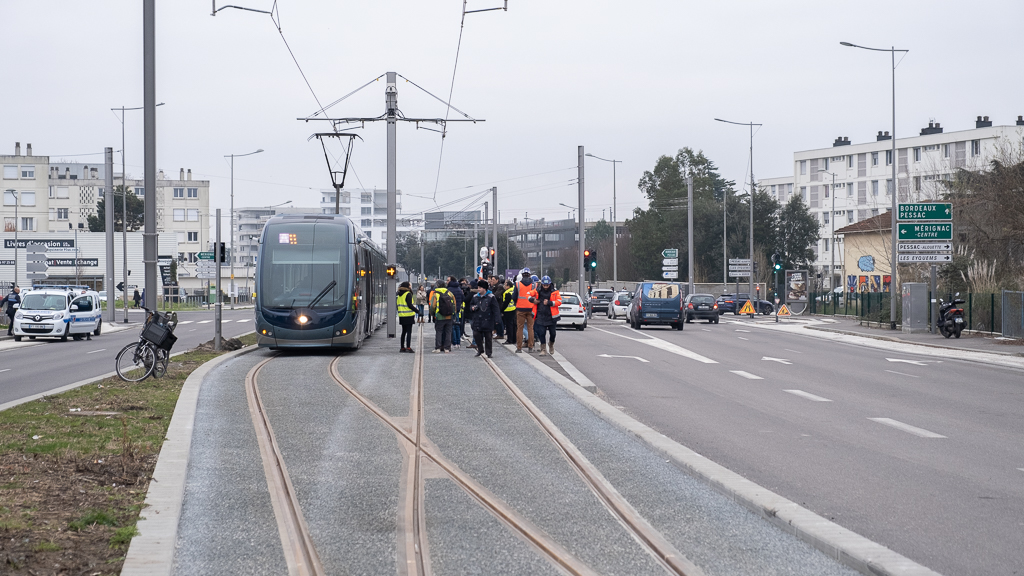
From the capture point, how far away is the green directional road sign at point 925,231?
112 ft

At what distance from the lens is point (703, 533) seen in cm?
646

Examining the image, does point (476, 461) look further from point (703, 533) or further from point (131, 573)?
point (131, 573)

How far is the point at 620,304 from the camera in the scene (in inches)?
2073

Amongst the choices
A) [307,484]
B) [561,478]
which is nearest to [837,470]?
[561,478]

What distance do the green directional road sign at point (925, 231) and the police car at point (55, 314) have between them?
26.8m

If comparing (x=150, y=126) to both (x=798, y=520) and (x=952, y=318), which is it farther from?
(x=952, y=318)

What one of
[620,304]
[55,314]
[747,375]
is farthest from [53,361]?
[620,304]

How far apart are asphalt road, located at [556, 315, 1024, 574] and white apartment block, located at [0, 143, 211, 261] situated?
289ft

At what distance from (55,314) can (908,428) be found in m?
29.3

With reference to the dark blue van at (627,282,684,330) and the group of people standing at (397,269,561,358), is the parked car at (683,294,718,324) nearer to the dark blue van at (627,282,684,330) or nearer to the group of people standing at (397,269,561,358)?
the dark blue van at (627,282,684,330)

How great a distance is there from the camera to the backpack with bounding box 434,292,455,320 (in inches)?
901

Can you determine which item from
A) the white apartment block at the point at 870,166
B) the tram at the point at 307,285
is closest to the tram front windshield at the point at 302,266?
the tram at the point at 307,285

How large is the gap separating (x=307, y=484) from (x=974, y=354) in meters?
22.6

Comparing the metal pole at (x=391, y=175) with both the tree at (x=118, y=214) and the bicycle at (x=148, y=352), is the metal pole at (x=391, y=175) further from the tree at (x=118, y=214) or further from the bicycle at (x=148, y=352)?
the tree at (x=118, y=214)
